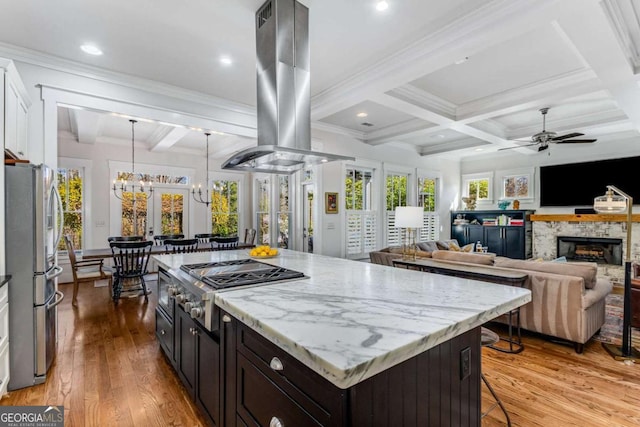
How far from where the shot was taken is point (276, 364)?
1182 millimetres

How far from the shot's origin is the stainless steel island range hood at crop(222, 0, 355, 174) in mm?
2357

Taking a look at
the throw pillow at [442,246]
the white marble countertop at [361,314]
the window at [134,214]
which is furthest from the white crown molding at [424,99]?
the window at [134,214]

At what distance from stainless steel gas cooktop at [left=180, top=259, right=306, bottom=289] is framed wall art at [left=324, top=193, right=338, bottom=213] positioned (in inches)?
129

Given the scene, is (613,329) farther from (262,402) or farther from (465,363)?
(262,402)

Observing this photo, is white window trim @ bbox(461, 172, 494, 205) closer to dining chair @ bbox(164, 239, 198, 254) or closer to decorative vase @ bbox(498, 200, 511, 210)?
decorative vase @ bbox(498, 200, 511, 210)

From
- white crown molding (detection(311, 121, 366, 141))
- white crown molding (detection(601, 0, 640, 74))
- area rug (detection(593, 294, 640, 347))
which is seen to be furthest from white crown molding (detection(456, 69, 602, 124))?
area rug (detection(593, 294, 640, 347))

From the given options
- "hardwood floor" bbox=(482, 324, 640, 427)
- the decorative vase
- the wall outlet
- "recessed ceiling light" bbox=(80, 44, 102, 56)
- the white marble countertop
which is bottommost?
"hardwood floor" bbox=(482, 324, 640, 427)

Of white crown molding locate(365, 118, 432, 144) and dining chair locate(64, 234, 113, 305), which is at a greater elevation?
white crown molding locate(365, 118, 432, 144)

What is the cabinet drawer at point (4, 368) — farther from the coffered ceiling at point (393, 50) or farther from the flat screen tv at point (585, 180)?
the flat screen tv at point (585, 180)

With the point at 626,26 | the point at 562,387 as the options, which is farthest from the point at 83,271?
the point at 626,26

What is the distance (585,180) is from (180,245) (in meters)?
7.99

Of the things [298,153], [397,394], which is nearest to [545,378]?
[397,394]

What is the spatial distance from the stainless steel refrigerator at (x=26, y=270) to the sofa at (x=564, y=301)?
426 cm

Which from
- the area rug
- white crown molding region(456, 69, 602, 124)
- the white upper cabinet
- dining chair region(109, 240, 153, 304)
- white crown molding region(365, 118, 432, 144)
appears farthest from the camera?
white crown molding region(365, 118, 432, 144)
